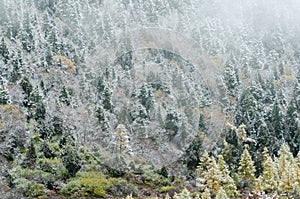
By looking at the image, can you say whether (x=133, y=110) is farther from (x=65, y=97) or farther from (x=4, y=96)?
(x=4, y=96)

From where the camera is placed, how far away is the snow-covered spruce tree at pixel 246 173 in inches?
1913

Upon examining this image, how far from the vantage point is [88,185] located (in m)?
46.8

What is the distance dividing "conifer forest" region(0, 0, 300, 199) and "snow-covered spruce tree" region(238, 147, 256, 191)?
0.34 feet

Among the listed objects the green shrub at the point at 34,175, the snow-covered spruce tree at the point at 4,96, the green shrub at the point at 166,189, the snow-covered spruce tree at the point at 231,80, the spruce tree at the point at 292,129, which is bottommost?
the green shrub at the point at 166,189

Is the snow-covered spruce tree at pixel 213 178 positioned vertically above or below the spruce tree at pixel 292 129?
below

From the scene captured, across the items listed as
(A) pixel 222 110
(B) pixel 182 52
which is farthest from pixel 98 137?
(B) pixel 182 52

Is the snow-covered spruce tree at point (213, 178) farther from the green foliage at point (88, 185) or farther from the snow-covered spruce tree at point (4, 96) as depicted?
the snow-covered spruce tree at point (4, 96)

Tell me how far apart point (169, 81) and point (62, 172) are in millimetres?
18932

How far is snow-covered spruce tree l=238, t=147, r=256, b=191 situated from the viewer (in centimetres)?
4859

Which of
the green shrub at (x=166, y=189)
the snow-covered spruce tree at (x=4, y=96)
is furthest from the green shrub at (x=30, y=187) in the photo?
the green shrub at (x=166, y=189)

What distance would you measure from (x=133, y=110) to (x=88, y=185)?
10.6 metres

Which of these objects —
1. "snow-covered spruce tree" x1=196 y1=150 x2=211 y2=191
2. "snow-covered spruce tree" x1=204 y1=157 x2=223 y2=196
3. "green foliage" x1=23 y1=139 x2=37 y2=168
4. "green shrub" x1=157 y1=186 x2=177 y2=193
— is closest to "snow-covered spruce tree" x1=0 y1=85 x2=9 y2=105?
"green foliage" x1=23 y1=139 x2=37 y2=168

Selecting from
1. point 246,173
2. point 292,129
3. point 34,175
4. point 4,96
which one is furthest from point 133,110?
point 292,129

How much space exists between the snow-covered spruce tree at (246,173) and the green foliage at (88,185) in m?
12.2
